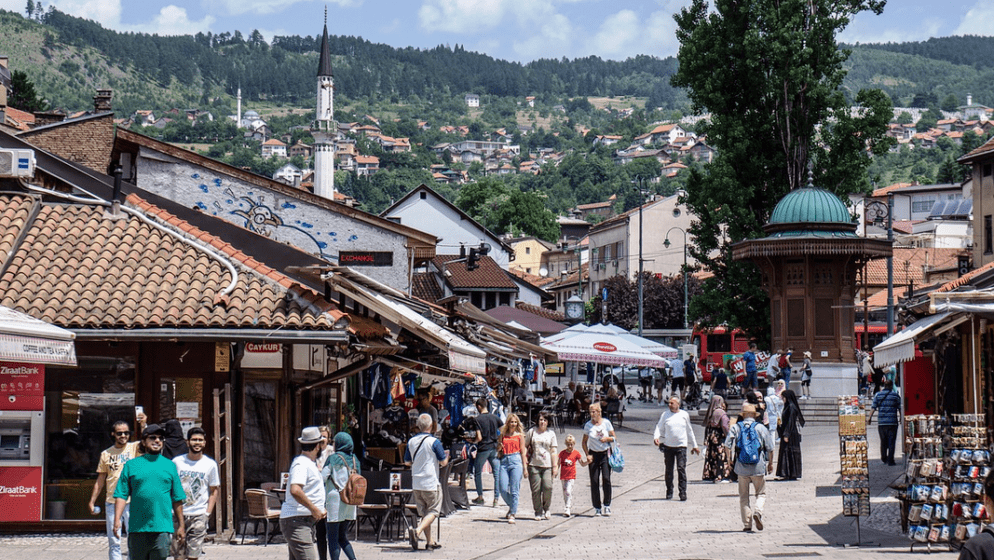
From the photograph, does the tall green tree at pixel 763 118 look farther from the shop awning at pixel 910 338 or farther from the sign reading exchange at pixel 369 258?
the shop awning at pixel 910 338

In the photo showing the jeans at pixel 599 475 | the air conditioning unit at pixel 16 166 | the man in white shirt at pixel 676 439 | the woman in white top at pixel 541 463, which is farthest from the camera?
the man in white shirt at pixel 676 439

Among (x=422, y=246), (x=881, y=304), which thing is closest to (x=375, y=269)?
(x=422, y=246)

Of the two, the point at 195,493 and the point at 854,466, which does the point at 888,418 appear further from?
the point at 195,493

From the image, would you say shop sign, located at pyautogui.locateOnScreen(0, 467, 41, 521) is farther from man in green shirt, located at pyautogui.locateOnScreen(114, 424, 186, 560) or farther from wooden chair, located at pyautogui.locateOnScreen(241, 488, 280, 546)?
man in green shirt, located at pyautogui.locateOnScreen(114, 424, 186, 560)

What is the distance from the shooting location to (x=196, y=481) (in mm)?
12953

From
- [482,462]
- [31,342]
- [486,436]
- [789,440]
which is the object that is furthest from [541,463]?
[31,342]

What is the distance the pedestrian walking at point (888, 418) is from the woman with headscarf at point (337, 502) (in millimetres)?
13062

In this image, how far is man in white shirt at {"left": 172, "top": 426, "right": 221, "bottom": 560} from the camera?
1254 centimetres

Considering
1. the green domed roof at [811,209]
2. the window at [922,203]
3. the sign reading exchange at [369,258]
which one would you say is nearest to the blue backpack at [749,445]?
the sign reading exchange at [369,258]

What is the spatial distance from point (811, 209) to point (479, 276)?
41.6 meters

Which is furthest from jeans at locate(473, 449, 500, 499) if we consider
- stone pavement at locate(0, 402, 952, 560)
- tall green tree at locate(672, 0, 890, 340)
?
tall green tree at locate(672, 0, 890, 340)

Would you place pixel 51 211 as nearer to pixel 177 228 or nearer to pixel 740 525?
pixel 177 228

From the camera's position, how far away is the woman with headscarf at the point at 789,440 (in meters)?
22.1

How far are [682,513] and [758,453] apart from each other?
2466 mm
